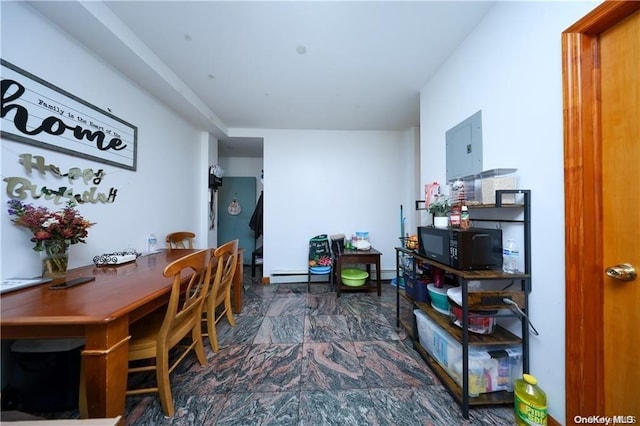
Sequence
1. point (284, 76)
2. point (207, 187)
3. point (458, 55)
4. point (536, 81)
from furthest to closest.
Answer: point (207, 187)
point (284, 76)
point (458, 55)
point (536, 81)

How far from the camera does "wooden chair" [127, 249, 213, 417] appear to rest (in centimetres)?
111

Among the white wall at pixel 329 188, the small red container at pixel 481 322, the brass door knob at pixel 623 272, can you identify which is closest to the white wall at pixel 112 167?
the white wall at pixel 329 188

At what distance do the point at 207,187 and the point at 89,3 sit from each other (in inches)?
84.9

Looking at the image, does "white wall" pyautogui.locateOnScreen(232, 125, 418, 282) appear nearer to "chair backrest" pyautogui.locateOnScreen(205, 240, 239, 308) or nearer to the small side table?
the small side table

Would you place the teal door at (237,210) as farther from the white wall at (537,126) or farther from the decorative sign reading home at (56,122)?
the white wall at (537,126)

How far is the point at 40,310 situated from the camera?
867mm

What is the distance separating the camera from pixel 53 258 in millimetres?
1228

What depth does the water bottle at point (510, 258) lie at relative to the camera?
3.88 ft

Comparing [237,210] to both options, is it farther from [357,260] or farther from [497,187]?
[497,187]

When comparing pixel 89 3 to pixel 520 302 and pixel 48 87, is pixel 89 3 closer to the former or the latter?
pixel 48 87

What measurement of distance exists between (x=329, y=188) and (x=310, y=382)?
2578mm

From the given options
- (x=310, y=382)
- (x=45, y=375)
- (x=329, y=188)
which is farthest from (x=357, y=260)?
(x=45, y=375)

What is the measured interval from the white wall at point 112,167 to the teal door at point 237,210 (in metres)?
1.19

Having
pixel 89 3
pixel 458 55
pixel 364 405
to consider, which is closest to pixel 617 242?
pixel 364 405
